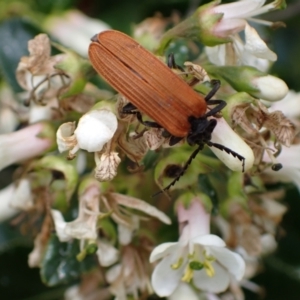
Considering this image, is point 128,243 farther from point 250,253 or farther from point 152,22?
point 152,22

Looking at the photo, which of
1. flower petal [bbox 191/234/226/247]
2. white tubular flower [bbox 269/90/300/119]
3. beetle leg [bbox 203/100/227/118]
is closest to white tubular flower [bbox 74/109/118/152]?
beetle leg [bbox 203/100/227/118]

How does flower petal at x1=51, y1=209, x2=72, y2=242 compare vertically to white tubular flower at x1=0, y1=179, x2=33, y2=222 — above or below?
above

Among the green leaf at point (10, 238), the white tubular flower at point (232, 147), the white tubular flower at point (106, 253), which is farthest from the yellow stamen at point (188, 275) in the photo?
the green leaf at point (10, 238)

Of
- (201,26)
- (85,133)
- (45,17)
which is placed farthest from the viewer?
(45,17)

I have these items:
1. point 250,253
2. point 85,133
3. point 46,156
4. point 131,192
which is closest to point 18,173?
point 46,156

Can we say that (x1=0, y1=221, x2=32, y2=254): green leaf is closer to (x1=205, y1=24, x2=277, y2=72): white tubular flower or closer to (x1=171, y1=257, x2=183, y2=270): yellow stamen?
(x1=171, y1=257, x2=183, y2=270): yellow stamen
